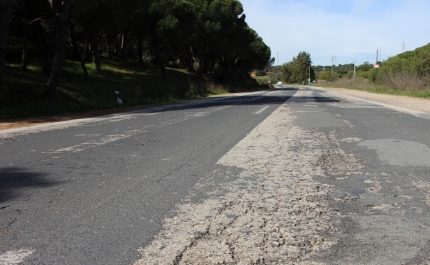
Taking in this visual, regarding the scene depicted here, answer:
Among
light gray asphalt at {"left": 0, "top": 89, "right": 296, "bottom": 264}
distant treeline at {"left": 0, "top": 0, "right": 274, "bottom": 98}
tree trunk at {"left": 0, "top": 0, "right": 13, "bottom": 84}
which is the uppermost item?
distant treeline at {"left": 0, "top": 0, "right": 274, "bottom": 98}

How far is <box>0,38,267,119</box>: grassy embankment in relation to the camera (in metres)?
17.1

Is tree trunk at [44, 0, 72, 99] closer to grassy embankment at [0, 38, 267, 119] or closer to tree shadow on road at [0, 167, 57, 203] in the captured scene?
grassy embankment at [0, 38, 267, 119]

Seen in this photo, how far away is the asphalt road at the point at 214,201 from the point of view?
10.8ft

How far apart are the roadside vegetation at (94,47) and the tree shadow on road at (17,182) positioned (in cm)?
976

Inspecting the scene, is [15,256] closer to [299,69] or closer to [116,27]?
[116,27]

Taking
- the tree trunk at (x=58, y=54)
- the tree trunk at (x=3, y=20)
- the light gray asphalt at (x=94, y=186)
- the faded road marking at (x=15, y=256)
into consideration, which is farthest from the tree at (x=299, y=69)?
the faded road marking at (x=15, y=256)

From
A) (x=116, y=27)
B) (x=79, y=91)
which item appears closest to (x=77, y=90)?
(x=79, y=91)

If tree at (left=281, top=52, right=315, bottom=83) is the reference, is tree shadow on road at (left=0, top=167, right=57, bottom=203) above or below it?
below

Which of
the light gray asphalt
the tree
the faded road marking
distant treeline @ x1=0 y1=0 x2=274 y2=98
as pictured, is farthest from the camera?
the tree

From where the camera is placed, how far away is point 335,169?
6.19 meters

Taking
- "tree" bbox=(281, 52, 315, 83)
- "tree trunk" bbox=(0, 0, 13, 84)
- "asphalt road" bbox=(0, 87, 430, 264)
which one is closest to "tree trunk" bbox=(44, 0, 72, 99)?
"tree trunk" bbox=(0, 0, 13, 84)

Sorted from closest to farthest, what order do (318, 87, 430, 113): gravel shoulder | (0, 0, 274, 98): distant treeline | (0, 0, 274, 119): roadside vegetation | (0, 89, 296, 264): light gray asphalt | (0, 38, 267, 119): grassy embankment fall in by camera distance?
(0, 89, 296, 264): light gray asphalt → (0, 38, 267, 119): grassy embankment → (0, 0, 274, 119): roadside vegetation → (0, 0, 274, 98): distant treeline → (318, 87, 430, 113): gravel shoulder

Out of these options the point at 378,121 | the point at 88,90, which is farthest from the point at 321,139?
the point at 88,90

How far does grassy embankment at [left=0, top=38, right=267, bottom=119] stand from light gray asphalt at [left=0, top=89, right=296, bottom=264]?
23.5 feet
